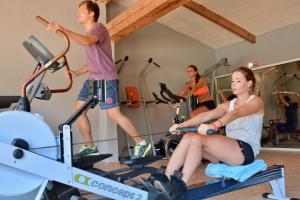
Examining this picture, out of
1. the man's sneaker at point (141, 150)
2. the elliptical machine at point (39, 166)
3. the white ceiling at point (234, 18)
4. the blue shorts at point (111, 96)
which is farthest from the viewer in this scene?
the white ceiling at point (234, 18)

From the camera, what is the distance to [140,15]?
458 cm

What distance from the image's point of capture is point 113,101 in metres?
2.77

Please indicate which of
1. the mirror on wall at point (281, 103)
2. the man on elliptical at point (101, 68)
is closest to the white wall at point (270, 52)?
the mirror on wall at point (281, 103)

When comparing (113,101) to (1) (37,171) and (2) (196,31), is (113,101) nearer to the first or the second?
(1) (37,171)

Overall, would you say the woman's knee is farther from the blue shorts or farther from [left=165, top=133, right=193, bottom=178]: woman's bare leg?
the blue shorts

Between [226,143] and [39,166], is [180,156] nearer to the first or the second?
[226,143]

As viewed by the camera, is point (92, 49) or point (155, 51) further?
point (155, 51)

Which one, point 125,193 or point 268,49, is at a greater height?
point 268,49

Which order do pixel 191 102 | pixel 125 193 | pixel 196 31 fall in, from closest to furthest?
pixel 125 193, pixel 191 102, pixel 196 31

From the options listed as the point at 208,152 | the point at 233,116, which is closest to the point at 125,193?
the point at 208,152

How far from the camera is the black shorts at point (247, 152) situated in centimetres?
207

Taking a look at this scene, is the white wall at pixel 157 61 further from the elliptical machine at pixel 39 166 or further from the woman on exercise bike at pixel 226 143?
the elliptical machine at pixel 39 166

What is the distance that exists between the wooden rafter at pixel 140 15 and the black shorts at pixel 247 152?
2.50 meters

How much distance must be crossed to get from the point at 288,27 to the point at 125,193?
18.8 feet
